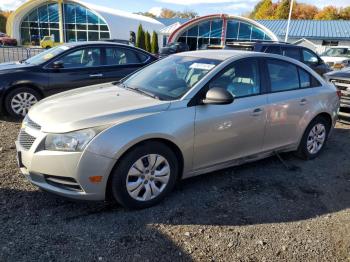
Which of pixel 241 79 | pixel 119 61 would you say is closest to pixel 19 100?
pixel 119 61

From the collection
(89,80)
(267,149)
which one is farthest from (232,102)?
(89,80)

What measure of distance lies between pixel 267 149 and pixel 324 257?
181cm

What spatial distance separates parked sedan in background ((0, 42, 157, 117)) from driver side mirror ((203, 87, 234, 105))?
14.4ft

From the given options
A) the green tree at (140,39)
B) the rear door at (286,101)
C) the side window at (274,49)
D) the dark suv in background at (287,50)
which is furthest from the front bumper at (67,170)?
the green tree at (140,39)

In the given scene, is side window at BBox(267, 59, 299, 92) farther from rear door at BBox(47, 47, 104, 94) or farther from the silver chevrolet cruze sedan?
rear door at BBox(47, 47, 104, 94)

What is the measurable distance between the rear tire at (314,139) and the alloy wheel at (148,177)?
2.53m

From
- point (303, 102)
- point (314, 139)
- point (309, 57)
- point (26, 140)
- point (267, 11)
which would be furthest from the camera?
point (267, 11)

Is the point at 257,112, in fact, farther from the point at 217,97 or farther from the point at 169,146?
the point at 169,146

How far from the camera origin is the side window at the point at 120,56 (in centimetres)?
789

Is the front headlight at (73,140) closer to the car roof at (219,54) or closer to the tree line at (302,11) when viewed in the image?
the car roof at (219,54)

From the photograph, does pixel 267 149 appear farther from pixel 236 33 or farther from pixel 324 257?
pixel 236 33

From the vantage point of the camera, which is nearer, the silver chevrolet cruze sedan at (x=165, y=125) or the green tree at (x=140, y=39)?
the silver chevrolet cruze sedan at (x=165, y=125)

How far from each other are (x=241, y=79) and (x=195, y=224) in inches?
74.9

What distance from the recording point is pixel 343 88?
778 centimetres
